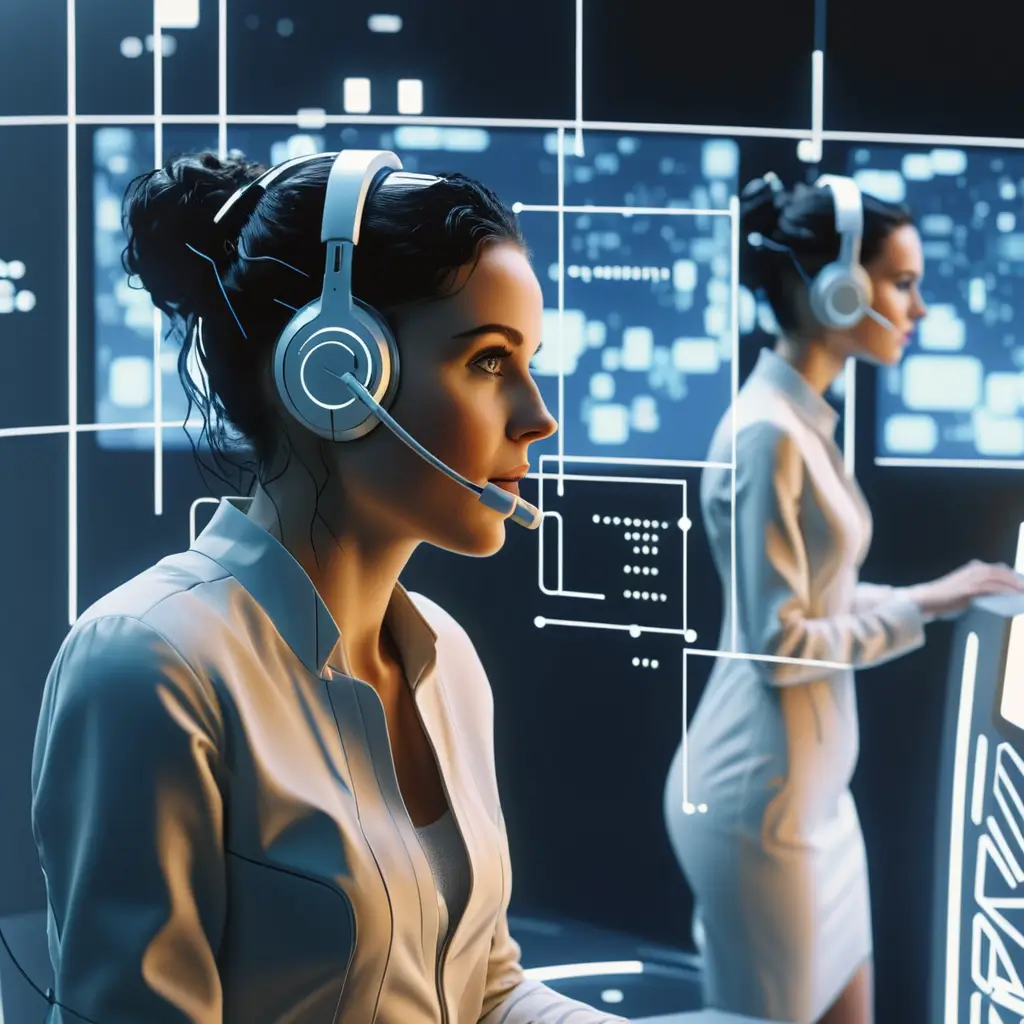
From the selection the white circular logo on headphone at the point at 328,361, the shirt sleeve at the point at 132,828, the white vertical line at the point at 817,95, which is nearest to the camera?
the shirt sleeve at the point at 132,828

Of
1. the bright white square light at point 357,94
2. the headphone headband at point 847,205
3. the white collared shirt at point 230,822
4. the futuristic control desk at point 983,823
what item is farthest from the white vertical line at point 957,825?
the bright white square light at point 357,94

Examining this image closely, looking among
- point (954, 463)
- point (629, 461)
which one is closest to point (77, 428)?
point (629, 461)

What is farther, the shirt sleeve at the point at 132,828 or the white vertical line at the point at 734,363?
the white vertical line at the point at 734,363

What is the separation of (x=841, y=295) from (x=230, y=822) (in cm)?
124

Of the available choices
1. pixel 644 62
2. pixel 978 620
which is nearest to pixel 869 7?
pixel 644 62

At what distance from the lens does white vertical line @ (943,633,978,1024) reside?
175 centimetres

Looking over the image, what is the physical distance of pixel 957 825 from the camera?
69.9 inches

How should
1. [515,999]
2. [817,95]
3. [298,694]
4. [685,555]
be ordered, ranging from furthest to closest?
[685,555], [817,95], [515,999], [298,694]

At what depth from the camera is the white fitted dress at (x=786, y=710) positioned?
1.75m

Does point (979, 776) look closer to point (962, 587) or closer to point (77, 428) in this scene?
point (962, 587)

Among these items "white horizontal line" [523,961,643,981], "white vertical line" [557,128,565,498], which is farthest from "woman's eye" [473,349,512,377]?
"white horizontal line" [523,961,643,981]

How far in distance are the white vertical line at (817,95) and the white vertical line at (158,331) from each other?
910mm

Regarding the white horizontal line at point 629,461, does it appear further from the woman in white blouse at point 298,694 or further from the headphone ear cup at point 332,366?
the headphone ear cup at point 332,366

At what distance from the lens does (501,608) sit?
187 centimetres
